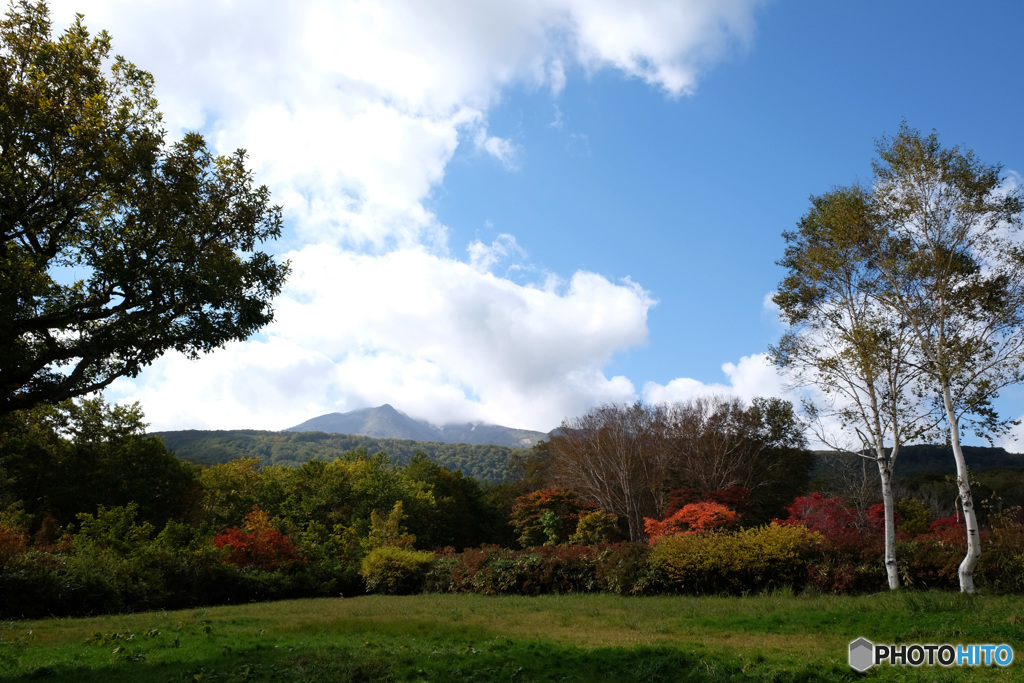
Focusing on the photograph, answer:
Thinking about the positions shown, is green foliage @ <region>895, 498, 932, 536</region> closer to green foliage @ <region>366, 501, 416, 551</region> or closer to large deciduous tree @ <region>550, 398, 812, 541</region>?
large deciduous tree @ <region>550, 398, 812, 541</region>

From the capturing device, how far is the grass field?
6.63m

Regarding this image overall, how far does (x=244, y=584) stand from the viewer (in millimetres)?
17609

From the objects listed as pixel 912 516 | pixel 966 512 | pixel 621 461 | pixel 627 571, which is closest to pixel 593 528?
pixel 621 461

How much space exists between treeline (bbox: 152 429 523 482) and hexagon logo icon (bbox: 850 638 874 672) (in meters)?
64.6

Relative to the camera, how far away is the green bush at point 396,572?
19359mm

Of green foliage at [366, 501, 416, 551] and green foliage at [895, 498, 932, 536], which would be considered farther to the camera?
green foliage at [366, 501, 416, 551]

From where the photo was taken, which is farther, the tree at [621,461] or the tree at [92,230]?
the tree at [621,461]

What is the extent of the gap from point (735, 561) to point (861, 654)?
20.2ft

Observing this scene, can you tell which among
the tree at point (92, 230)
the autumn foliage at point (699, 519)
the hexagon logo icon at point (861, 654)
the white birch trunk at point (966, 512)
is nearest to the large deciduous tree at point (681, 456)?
the autumn foliage at point (699, 519)

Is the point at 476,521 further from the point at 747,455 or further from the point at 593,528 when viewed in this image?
the point at 747,455

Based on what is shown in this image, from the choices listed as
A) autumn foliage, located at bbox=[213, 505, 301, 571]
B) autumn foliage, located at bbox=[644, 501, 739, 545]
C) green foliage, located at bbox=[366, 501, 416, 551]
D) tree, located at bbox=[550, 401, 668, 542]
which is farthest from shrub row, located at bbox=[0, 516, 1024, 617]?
tree, located at bbox=[550, 401, 668, 542]

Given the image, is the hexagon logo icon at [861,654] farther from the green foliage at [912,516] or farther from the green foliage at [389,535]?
the green foliage at [912,516]

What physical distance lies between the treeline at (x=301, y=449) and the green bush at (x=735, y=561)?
58.0 m

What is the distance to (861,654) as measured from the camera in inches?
299
